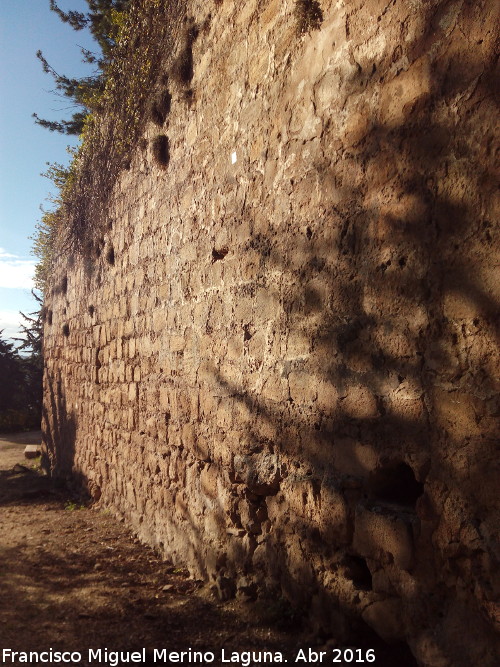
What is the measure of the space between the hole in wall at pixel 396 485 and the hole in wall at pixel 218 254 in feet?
5.38

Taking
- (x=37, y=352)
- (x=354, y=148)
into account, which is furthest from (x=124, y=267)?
(x=37, y=352)

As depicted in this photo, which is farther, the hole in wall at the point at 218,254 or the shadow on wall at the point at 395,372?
the hole in wall at the point at 218,254

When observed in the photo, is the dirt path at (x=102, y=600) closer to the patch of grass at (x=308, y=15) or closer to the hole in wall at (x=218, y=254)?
the hole in wall at (x=218, y=254)

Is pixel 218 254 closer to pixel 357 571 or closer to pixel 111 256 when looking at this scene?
pixel 357 571

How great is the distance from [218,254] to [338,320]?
49.0 inches

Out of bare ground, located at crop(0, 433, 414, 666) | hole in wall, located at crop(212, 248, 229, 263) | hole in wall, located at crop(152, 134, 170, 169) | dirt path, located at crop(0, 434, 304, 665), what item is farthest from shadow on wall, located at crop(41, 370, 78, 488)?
hole in wall, located at crop(212, 248, 229, 263)

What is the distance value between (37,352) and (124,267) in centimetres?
1267

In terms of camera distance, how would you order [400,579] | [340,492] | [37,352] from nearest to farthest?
[400,579], [340,492], [37,352]

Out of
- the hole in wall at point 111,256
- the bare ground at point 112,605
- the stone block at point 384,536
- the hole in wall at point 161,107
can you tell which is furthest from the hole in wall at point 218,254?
the hole in wall at point 111,256

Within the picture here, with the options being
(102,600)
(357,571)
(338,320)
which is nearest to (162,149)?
(338,320)

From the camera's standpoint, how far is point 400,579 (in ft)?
6.82

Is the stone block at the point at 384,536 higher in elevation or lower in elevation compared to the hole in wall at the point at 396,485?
lower

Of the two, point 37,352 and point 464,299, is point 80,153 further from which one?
point 37,352

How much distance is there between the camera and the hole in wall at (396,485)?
2154 mm
